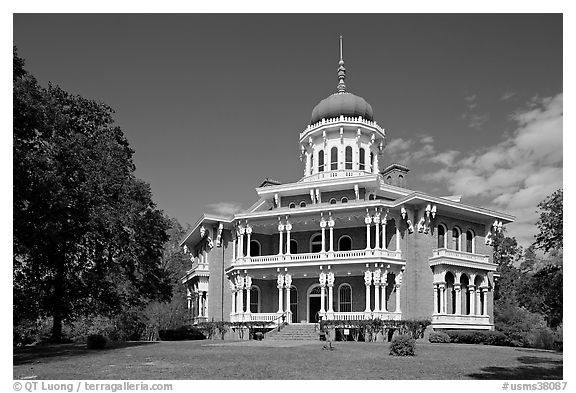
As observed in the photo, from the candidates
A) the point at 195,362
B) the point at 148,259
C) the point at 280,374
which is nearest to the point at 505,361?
the point at 280,374

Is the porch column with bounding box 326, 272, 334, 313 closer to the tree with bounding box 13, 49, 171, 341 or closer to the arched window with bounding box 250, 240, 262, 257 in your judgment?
the arched window with bounding box 250, 240, 262, 257

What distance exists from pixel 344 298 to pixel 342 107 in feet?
49.1

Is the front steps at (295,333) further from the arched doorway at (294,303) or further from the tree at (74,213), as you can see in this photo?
the tree at (74,213)

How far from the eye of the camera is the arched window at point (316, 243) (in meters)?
43.4

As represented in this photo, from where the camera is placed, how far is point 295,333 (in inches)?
1455

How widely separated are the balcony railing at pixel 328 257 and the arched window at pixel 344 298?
266 cm

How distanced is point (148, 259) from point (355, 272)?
44.0 ft

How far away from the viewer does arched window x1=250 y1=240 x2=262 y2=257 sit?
1785 inches

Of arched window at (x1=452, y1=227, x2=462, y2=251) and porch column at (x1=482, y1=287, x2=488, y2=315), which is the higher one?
arched window at (x1=452, y1=227, x2=462, y2=251)

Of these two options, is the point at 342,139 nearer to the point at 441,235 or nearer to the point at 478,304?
the point at 441,235

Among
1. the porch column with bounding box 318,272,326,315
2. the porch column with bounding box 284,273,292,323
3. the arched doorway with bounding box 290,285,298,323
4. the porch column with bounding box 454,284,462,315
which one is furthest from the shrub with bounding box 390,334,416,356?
the arched doorway with bounding box 290,285,298,323

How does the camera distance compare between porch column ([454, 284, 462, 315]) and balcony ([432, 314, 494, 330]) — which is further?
porch column ([454, 284, 462, 315])

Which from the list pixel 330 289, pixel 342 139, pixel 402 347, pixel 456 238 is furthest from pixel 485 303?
pixel 402 347

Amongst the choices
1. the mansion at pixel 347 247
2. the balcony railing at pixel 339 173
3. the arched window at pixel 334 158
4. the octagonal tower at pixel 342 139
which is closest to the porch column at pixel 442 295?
the mansion at pixel 347 247
